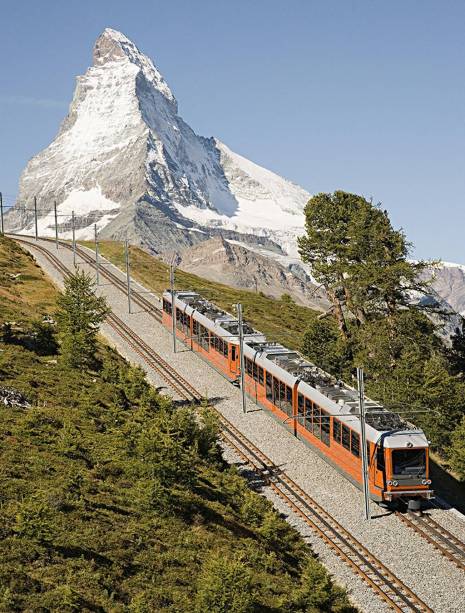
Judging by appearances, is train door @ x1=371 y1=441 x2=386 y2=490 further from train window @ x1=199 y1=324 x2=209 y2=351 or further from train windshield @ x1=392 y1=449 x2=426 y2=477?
train window @ x1=199 y1=324 x2=209 y2=351

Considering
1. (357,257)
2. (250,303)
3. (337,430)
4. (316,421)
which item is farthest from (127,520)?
(250,303)

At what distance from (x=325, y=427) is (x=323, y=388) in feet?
6.77

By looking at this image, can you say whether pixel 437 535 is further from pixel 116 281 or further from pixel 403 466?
pixel 116 281

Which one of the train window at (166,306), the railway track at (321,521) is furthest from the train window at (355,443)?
the train window at (166,306)

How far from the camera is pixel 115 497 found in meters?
Result: 29.0

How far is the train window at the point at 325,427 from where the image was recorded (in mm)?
38156

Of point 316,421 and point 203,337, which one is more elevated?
point 203,337

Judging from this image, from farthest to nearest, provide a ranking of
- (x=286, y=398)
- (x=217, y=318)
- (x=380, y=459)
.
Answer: (x=217, y=318), (x=286, y=398), (x=380, y=459)

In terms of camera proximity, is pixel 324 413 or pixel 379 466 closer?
pixel 379 466

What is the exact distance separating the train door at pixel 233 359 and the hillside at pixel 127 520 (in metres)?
10.0

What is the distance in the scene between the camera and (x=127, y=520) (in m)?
27.4

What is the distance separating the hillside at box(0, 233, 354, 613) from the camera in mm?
22047

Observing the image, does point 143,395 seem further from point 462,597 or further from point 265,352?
point 462,597

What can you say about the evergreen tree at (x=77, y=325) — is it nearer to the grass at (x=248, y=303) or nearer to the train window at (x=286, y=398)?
the train window at (x=286, y=398)
